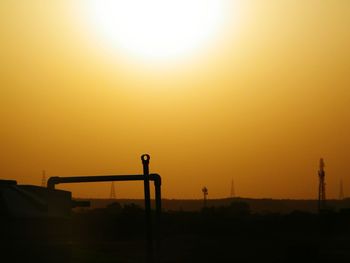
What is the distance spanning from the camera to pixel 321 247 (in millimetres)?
48844

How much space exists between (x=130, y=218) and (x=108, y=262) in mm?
41555

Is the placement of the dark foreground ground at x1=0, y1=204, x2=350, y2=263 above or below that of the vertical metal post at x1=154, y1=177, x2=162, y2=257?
below

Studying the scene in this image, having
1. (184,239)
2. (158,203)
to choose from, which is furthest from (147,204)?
(184,239)

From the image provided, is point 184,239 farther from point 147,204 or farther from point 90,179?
point 147,204

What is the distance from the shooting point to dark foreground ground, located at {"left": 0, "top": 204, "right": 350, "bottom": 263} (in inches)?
890

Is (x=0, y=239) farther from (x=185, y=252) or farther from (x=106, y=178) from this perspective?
(x=185, y=252)

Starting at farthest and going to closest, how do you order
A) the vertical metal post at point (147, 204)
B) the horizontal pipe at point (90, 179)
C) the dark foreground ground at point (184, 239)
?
the horizontal pipe at point (90, 179) → the vertical metal post at point (147, 204) → the dark foreground ground at point (184, 239)

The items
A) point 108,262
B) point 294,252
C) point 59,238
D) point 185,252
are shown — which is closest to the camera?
point 59,238

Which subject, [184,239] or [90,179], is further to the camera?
[184,239]

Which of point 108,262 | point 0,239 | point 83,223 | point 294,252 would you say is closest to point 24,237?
point 0,239

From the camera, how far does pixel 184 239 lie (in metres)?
59.0

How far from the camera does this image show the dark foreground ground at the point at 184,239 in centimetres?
2261

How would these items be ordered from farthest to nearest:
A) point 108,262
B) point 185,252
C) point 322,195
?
point 322,195, point 185,252, point 108,262

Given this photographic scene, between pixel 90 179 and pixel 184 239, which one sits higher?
pixel 90 179
